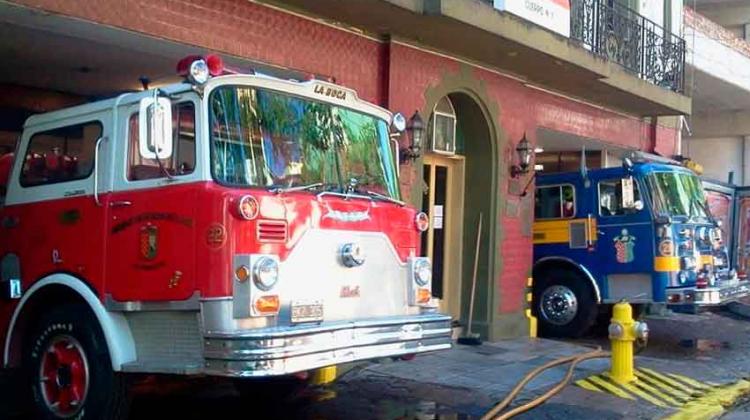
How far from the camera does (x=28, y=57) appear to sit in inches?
377

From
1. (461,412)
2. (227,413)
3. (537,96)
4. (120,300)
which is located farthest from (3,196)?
(537,96)

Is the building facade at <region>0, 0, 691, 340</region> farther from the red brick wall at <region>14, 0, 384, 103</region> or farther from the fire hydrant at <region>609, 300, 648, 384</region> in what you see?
the fire hydrant at <region>609, 300, 648, 384</region>

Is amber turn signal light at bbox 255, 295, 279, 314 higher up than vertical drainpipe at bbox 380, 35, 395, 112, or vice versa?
vertical drainpipe at bbox 380, 35, 395, 112

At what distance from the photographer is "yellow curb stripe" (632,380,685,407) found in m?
8.51

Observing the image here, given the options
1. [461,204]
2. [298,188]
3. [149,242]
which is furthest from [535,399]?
[461,204]

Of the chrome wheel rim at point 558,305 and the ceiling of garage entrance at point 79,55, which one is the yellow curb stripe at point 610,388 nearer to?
the chrome wheel rim at point 558,305

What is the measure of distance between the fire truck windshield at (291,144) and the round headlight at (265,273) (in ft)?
1.90

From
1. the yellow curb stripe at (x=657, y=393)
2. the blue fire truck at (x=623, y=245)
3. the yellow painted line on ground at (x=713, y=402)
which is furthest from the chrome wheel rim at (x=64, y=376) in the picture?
the blue fire truck at (x=623, y=245)

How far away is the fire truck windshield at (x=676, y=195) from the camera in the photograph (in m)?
12.5

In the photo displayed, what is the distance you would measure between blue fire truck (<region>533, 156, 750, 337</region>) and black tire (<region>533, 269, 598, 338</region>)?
0.01m

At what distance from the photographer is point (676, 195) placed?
503 inches

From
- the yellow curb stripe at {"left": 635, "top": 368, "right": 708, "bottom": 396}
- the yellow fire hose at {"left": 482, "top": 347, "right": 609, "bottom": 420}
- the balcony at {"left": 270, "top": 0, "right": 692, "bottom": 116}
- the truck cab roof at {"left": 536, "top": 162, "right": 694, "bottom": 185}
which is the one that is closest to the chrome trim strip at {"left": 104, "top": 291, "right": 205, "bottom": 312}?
A: the yellow fire hose at {"left": 482, "top": 347, "right": 609, "bottom": 420}

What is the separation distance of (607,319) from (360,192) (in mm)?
9035

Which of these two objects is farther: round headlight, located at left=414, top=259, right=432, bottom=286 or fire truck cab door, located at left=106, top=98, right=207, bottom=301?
round headlight, located at left=414, top=259, right=432, bottom=286
